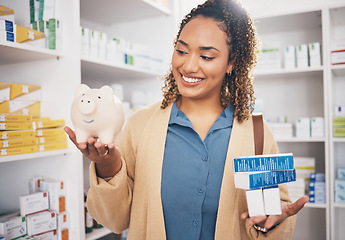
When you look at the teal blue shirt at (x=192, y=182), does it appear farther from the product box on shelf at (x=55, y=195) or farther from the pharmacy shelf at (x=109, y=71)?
the pharmacy shelf at (x=109, y=71)

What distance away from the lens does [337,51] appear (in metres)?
2.52

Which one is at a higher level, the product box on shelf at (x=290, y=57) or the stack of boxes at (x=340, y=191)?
the product box on shelf at (x=290, y=57)

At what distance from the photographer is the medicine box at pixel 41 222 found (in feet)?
5.43

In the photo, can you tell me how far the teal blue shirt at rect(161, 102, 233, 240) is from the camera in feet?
4.00

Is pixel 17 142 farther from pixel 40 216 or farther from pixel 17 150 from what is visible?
pixel 40 216

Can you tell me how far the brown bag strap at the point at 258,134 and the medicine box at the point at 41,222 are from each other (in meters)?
1.14

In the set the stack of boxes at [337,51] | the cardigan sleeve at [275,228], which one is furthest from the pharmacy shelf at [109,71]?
the stack of boxes at [337,51]

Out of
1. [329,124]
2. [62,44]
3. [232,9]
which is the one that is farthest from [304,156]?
[62,44]

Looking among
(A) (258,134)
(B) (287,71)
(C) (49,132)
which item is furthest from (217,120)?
(B) (287,71)

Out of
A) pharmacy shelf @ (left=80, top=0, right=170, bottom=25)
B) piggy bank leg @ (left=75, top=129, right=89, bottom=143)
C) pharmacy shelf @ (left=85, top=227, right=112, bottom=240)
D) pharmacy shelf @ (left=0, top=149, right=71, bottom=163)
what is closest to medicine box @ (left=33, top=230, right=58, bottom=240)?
pharmacy shelf @ (left=85, top=227, right=112, bottom=240)

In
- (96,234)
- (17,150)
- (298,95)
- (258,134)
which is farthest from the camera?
(298,95)

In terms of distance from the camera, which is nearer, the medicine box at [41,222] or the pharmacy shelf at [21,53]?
the pharmacy shelf at [21,53]

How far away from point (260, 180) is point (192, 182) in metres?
0.27

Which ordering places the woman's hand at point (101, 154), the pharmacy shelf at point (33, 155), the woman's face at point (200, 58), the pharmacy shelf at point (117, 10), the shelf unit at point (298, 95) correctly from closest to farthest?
the woman's hand at point (101, 154)
the woman's face at point (200, 58)
the pharmacy shelf at point (33, 155)
the pharmacy shelf at point (117, 10)
the shelf unit at point (298, 95)
